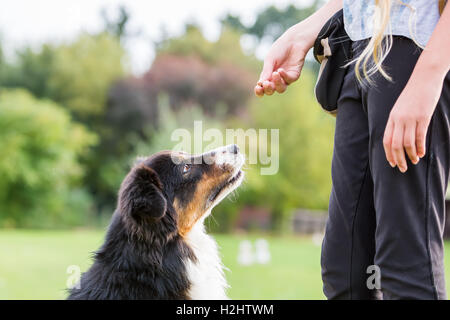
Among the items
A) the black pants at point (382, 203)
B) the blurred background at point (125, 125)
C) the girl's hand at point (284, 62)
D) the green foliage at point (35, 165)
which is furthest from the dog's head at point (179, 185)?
the green foliage at point (35, 165)

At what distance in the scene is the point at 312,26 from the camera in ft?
6.45

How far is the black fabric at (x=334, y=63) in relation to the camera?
69.0 inches

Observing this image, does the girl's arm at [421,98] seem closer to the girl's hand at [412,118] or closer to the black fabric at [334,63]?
the girl's hand at [412,118]

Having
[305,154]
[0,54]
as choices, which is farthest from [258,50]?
[0,54]

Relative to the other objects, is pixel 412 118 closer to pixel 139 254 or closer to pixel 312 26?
pixel 312 26

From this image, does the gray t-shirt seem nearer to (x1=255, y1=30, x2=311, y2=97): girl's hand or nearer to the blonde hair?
the blonde hair

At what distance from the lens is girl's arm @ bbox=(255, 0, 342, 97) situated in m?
1.93

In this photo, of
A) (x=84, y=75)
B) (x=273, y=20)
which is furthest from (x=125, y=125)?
(x=273, y=20)

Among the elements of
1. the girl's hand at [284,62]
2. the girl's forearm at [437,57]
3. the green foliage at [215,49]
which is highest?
the green foliage at [215,49]

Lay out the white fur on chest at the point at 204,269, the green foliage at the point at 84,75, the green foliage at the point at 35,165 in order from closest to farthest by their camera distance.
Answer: the white fur on chest at the point at 204,269 → the green foliage at the point at 35,165 → the green foliage at the point at 84,75

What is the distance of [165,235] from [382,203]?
1.20 m

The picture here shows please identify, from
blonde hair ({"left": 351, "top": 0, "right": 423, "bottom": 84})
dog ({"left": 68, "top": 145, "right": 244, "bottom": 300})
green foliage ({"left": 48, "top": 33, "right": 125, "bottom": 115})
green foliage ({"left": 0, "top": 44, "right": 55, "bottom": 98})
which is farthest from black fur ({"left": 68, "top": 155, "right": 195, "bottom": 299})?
green foliage ({"left": 0, "top": 44, "right": 55, "bottom": 98})

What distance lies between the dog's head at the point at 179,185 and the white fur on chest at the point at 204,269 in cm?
8

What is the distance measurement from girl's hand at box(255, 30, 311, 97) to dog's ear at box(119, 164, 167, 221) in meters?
0.75
